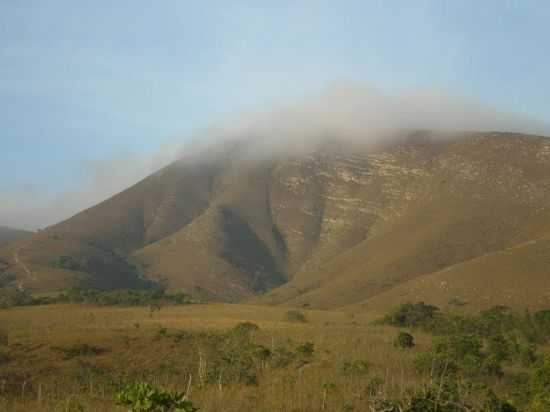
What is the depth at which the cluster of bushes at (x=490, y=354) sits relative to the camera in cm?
1069

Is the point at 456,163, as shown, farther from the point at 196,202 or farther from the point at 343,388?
the point at 343,388

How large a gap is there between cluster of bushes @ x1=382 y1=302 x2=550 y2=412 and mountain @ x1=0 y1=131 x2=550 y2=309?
1485cm

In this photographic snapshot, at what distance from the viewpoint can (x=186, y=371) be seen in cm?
1964

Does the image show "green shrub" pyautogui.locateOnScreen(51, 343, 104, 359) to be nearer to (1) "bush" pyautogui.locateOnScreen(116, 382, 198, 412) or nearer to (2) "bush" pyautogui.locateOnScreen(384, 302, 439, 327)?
(1) "bush" pyautogui.locateOnScreen(116, 382, 198, 412)

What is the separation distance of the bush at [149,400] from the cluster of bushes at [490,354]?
150 inches

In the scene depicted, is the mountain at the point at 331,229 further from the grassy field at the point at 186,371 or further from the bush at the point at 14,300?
the grassy field at the point at 186,371

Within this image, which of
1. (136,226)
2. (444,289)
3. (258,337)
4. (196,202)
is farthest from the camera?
(196,202)

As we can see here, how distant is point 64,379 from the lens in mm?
18625

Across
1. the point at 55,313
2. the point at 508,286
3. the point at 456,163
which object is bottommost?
the point at 55,313

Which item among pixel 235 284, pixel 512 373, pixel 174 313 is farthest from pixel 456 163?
pixel 512 373

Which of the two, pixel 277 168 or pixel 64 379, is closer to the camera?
pixel 64 379

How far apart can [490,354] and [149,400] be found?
17.2 m

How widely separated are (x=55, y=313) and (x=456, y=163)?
82.8 m

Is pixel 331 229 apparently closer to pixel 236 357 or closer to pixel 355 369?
pixel 236 357
